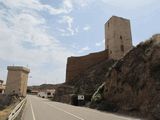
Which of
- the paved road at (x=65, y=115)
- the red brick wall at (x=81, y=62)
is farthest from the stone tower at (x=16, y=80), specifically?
the paved road at (x=65, y=115)

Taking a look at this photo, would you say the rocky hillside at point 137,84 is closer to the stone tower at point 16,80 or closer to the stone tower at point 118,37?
the stone tower at point 118,37

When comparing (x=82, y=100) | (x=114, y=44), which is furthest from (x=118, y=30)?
(x=82, y=100)

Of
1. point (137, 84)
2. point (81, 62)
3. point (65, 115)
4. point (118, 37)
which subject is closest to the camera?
point (65, 115)

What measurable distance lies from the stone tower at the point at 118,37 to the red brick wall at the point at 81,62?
3.43 metres

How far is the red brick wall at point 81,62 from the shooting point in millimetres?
68875

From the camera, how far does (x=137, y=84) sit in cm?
2630

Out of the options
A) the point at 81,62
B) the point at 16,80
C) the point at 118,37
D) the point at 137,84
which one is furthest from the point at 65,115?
the point at 16,80

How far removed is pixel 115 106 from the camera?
95.5ft

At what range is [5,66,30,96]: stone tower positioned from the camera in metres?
98.5

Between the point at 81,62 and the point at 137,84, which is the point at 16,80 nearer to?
the point at 81,62

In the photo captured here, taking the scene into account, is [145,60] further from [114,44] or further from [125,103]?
[114,44]

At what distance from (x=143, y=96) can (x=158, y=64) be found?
11.5ft

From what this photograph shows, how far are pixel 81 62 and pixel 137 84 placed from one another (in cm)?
4654

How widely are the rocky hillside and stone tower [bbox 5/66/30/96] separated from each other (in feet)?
227
